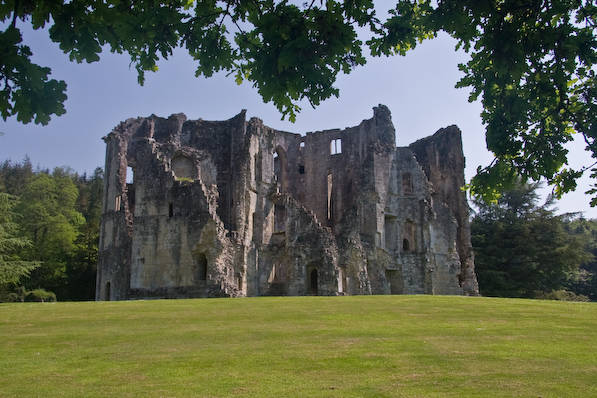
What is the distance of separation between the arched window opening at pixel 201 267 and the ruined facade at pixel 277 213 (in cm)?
9

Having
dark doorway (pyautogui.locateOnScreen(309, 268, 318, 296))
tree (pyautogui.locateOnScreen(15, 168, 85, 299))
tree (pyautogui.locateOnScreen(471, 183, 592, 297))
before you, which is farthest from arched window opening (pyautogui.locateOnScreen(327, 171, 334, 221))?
tree (pyautogui.locateOnScreen(15, 168, 85, 299))

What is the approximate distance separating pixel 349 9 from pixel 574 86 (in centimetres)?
313

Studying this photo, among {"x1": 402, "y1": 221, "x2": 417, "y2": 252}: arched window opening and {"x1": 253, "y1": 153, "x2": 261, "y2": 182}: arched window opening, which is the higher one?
{"x1": 253, "y1": 153, "x2": 261, "y2": 182}: arched window opening

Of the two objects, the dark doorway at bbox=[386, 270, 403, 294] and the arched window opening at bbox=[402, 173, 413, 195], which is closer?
the dark doorway at bbox=[386, 270, 403, 294]

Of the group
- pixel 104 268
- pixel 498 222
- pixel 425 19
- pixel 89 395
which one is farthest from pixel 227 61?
pixel 498 222

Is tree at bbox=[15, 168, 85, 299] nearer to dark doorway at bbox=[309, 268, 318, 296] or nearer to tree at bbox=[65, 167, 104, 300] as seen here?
tree at bbox=[65, 167, 104, 300]

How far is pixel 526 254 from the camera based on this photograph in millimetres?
44281

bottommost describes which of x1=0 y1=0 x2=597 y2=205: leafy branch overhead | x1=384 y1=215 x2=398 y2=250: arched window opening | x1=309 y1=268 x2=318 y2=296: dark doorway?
x1=309 y1=268 x2=318 y2=296: dark doorway

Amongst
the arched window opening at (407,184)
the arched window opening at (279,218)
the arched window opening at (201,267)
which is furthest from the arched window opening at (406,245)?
the arched window opening at (201,267)

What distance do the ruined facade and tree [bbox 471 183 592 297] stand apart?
324 centimetres

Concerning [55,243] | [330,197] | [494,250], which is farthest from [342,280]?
[55,243]

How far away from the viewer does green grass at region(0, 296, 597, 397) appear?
365 inches

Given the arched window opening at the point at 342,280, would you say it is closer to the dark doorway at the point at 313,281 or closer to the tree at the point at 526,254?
the dark doorway at the point at 313,281

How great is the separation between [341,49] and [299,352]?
7601mm
